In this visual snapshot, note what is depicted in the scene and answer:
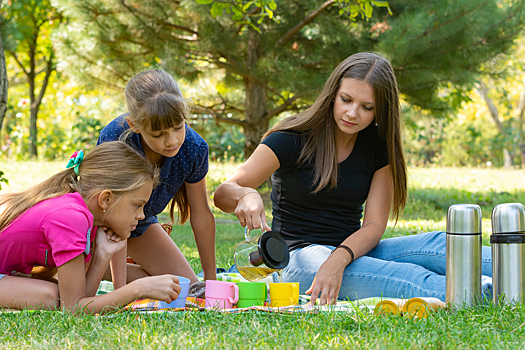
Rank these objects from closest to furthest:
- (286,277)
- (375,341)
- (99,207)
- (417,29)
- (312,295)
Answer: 1. (375,341)
2. (312,295)
3. (99,207)
4. (286,277)
5. (417,29)

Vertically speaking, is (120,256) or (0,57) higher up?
(0,57)

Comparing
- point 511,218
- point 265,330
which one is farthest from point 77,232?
point 511,218

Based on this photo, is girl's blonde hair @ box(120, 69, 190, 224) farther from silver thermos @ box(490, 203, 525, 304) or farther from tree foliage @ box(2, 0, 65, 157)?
tree foliage @ box(2, 0, 65, 157)

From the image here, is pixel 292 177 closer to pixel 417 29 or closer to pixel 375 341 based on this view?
pixel 375 341

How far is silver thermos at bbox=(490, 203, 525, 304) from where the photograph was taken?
2074 millimetres

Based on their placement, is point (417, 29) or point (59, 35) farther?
point (59, 35)

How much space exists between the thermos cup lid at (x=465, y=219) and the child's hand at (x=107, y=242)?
166cm

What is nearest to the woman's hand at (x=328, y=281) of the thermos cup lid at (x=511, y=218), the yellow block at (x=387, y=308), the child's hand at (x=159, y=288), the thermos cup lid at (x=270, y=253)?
the thermos cup lid at (x=270, y=253)

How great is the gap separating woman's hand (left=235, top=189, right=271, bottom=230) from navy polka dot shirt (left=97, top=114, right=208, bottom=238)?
2.17 feet

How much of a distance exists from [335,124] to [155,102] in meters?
1.14

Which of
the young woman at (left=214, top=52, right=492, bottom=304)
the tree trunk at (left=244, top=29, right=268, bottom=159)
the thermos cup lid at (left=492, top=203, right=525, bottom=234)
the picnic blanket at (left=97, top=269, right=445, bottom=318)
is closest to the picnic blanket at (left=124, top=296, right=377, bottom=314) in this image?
the picnic blanket at (left=97, top=269, right=445, bottom=318)

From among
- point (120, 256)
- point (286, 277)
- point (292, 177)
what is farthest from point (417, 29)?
point (120, 256)

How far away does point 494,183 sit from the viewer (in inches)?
410

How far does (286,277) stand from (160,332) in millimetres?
1051
